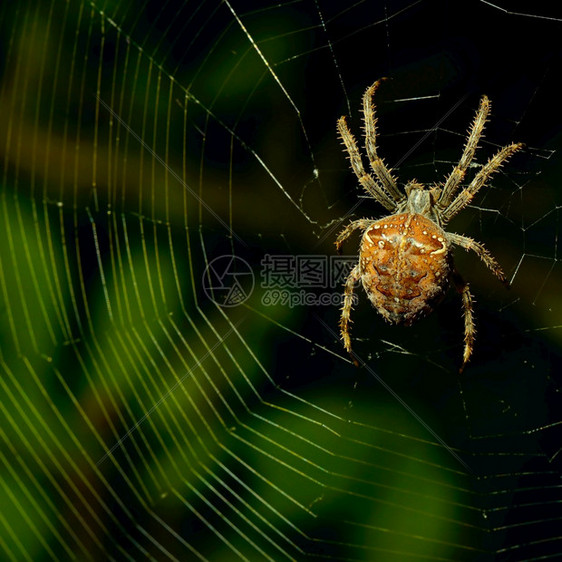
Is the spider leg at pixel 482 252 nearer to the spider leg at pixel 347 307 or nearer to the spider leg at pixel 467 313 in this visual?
the spider leg at pixel 467 313

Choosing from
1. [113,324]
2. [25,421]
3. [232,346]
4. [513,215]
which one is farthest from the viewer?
[232,346]

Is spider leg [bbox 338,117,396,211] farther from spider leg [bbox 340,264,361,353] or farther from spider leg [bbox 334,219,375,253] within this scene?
spider leg [bbox 340,264,361,353]

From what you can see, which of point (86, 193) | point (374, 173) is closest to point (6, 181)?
point (86, 193)

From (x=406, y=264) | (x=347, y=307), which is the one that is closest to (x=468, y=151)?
(x=406, y=264)

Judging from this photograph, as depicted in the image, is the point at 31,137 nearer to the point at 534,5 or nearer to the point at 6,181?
the point at 6,181

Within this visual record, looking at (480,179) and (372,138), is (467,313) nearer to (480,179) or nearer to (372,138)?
(480,179)

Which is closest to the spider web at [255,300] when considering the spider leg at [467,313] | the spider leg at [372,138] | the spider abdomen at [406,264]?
the spider leg at [372,138]
